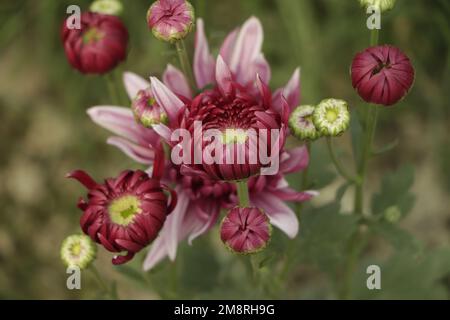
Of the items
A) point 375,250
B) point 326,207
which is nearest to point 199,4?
point 326,207

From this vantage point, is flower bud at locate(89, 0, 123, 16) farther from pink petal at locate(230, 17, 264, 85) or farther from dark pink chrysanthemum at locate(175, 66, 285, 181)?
dark pink chrysanthemum at locate(175, 66, 285, 181)

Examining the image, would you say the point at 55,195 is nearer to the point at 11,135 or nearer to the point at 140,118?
the point at 11,135

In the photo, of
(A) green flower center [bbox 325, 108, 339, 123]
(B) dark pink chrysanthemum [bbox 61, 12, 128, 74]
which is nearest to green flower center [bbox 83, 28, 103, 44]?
(B) dark pink chrysanthemum [bbox 61, 12, 128, 74]

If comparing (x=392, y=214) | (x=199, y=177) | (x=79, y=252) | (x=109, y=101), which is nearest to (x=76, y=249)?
(x=79, y=252)

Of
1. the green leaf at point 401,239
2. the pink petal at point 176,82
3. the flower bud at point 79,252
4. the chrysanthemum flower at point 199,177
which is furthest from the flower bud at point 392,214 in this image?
the flower bud at point 79,252

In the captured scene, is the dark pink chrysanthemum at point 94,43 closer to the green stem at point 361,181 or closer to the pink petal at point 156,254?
the pink petal at point 156,254

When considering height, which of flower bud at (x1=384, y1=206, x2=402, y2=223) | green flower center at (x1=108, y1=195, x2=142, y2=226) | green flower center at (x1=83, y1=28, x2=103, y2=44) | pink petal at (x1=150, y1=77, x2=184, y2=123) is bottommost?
green flower center at (x1=108, y1=195, x2=142, y2=226)

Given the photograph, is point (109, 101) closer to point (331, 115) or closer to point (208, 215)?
point (208, 215)
